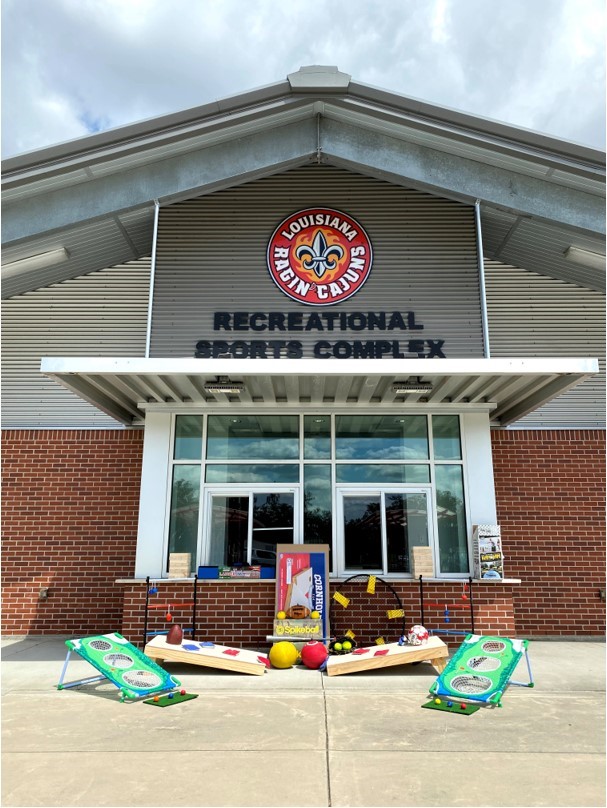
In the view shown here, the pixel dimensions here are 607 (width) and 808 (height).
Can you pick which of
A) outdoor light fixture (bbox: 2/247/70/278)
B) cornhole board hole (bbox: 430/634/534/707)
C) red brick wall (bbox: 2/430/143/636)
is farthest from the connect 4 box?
outdoor light fixture (bbox: 2/247/70/278)

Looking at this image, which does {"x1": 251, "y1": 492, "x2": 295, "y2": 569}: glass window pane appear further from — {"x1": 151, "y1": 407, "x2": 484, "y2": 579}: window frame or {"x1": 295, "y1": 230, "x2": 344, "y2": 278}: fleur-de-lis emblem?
{"x1": 295, "y1": 230, "x2": 344, "y2": 278}: fleur-de-lis emblem

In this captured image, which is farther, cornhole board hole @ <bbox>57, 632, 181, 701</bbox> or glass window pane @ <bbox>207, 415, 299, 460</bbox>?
glass window pane @ <bbox>207, 415, 299, 460</bbox>

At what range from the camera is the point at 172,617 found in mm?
8469

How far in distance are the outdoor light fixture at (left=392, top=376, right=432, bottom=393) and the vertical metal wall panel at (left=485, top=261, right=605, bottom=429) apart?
2.75m

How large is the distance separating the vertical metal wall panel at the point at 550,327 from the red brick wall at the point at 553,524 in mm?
320

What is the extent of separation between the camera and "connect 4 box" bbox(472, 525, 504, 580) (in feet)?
28.7

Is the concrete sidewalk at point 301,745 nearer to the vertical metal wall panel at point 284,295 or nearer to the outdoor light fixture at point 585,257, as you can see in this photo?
the vertical metal wall panel at point 284,295

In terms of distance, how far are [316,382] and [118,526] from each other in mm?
4422

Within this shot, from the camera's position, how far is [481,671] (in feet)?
20.5

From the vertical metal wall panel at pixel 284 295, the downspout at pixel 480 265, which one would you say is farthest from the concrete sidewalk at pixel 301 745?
the downspout at pixel 480 265

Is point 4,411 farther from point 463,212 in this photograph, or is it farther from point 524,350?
point 524,350

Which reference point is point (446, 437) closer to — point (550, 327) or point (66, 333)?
point (550, 327)

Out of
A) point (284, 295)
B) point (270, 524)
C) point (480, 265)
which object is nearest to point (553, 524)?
point (480, 265)

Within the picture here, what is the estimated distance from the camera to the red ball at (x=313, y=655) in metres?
7.45
